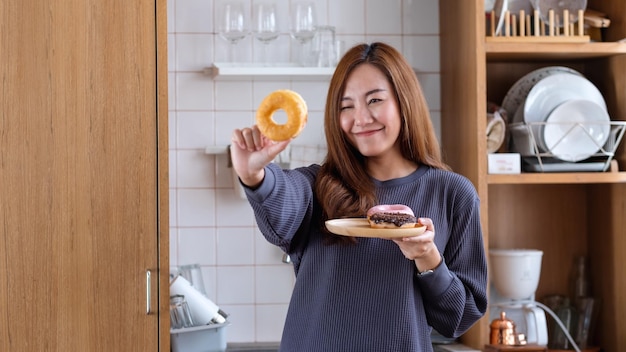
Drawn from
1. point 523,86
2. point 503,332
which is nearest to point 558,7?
point 523,86

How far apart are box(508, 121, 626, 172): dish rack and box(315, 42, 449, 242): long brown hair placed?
30.0 inches

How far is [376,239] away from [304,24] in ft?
3.82

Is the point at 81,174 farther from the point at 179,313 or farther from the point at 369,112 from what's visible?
the point at 369,112

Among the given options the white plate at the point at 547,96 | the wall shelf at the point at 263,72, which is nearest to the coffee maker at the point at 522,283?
the white plate at the point at 547,96

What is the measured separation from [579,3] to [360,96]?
1104 mm

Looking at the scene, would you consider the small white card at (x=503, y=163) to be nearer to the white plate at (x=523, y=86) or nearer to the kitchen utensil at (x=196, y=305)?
the white plate at (x=523, y=86)

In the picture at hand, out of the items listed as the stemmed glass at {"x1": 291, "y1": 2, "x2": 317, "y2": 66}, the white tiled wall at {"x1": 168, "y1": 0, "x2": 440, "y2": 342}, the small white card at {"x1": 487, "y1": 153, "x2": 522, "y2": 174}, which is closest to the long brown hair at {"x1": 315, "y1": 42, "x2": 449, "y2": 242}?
the small white card at {"x1": 487, "y1": 153, "x2": 522, "y2": 174}

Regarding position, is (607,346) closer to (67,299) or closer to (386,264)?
(386,264)

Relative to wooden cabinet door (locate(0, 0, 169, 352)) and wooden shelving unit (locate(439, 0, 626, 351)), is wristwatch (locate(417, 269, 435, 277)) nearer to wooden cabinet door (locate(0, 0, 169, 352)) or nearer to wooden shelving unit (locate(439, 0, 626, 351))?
wooden cabinet door (locate(0, 0, 169, 352))

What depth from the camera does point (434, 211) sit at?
68.4 inches

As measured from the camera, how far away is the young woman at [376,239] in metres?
1.65

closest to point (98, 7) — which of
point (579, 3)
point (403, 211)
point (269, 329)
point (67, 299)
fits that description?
point (67, 299)

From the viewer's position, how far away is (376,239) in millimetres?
1704

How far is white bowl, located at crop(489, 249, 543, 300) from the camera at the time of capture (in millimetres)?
2598
